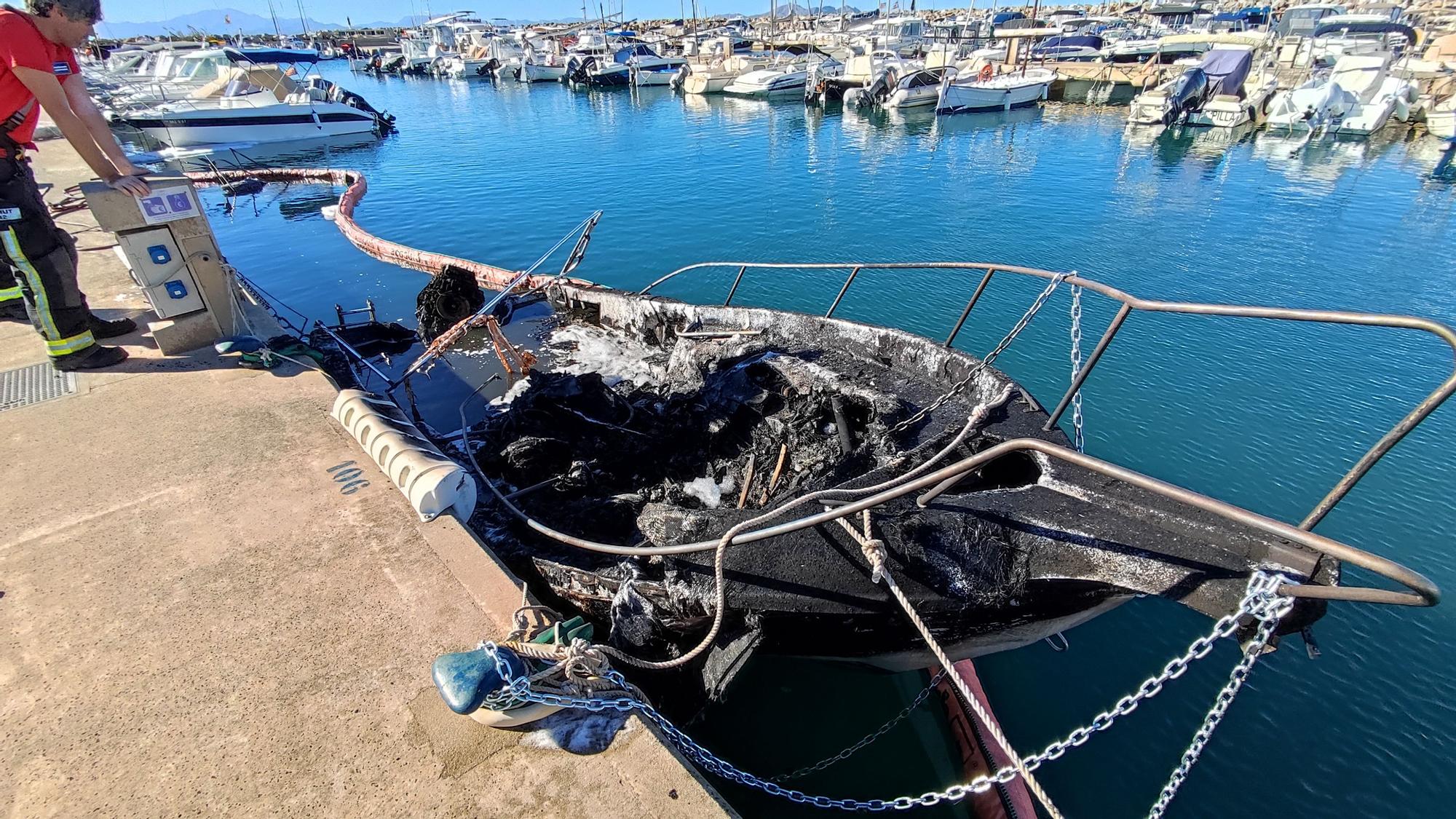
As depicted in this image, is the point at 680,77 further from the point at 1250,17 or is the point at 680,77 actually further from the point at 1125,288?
the point at 1125,288

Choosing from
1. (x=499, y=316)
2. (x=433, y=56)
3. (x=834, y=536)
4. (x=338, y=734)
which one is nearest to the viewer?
(x=338, y=734)

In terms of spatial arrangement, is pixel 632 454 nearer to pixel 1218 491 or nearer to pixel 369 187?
pixel 1218 491

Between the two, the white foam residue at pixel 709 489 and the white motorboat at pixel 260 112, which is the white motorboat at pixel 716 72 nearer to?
the white motorboat at pixel 260 112

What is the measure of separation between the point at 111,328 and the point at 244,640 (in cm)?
528

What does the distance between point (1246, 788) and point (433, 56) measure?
3561 inches

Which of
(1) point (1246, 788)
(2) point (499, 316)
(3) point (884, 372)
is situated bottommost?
(1) point (1246, 788)

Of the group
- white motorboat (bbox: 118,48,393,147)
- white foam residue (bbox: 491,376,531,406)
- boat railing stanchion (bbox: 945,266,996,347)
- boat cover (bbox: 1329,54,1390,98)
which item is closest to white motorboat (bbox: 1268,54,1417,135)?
boat cover (bbox: 1329,54,1390,98)

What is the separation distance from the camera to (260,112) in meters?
29.4

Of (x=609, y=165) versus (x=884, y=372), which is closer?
(x=884, y=372)

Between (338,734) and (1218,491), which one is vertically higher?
(338,734)

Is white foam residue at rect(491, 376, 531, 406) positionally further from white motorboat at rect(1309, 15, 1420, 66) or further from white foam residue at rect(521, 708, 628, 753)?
white motorboat at rect(1309, 15, 1420, 66)

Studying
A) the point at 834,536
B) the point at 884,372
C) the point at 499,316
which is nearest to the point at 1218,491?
the point at 884,372

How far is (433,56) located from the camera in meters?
73.2

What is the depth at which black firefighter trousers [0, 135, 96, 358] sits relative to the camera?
507 cm
